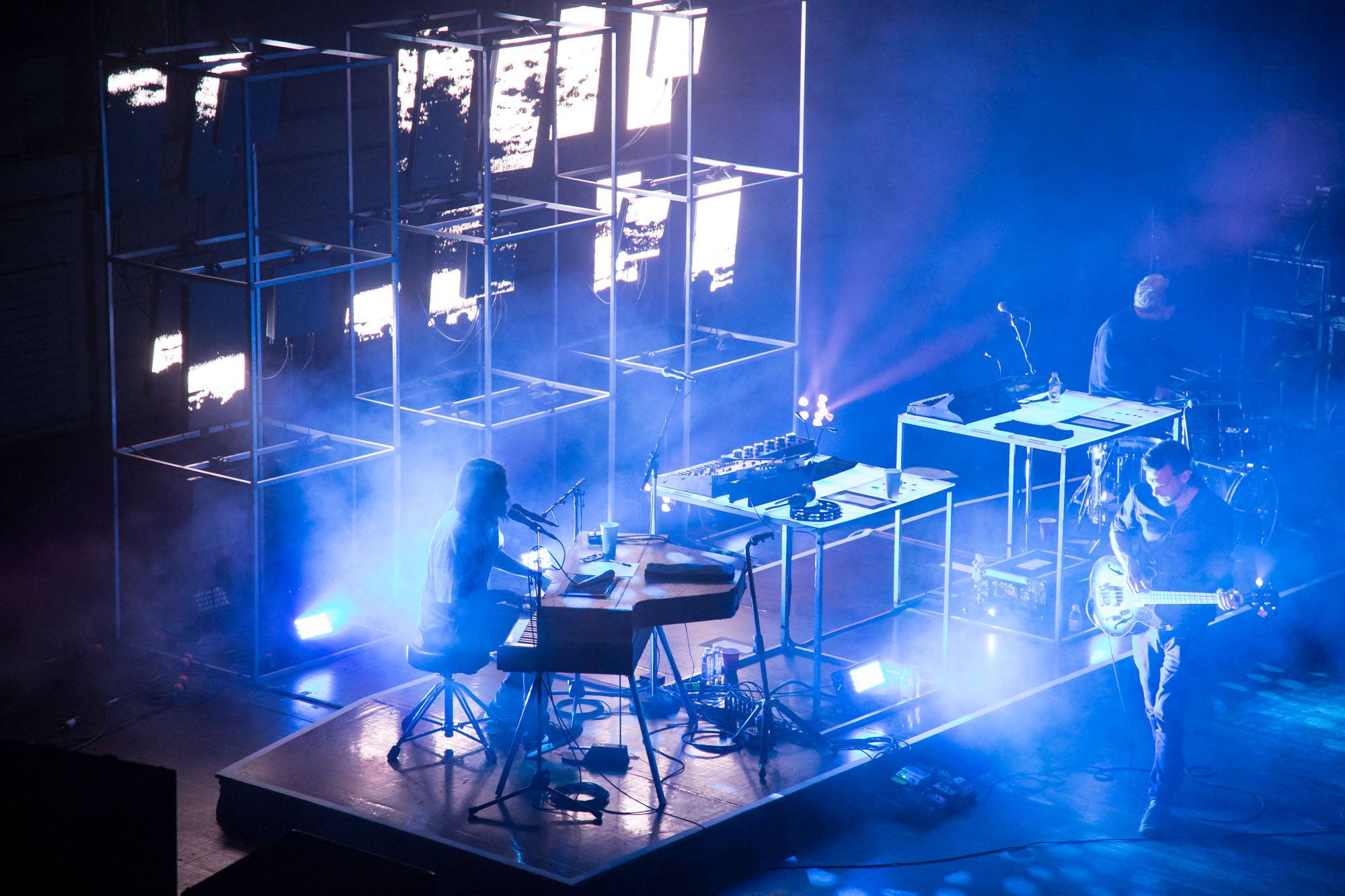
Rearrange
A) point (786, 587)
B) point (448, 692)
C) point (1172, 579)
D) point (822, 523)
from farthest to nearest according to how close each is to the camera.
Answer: point (786, 587), point (822, 523), point (448, 692), point (1172, 579)

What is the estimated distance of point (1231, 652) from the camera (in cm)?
806

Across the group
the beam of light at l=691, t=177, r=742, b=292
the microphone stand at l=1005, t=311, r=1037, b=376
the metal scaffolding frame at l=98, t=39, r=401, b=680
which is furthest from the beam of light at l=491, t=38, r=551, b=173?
the microphone stand at l=1005, t=311, r=1037, b=376

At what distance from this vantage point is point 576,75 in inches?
353

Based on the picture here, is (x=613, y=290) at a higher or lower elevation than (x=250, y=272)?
lower

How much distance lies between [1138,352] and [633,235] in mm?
3163

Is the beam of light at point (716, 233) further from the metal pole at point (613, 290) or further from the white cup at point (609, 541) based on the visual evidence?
the white cup at point (609, 541)

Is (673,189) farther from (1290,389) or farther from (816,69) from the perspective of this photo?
(1290,389)

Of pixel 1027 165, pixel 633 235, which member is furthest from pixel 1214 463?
pixel 633 235

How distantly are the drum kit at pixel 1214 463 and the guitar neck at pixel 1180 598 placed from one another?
8.49 ft

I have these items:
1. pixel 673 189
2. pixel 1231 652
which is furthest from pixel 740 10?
pixel 1231 652

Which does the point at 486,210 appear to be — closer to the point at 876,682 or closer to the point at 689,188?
the point at 689,188

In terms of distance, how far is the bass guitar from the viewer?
6246 mm

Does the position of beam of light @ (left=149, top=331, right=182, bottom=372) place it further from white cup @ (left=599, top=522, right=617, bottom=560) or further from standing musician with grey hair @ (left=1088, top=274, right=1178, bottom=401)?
standing musician with grey hair @ (left=1088, top=274, right=1178, bottom=401)

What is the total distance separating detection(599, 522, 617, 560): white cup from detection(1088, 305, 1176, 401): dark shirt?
3.64m
